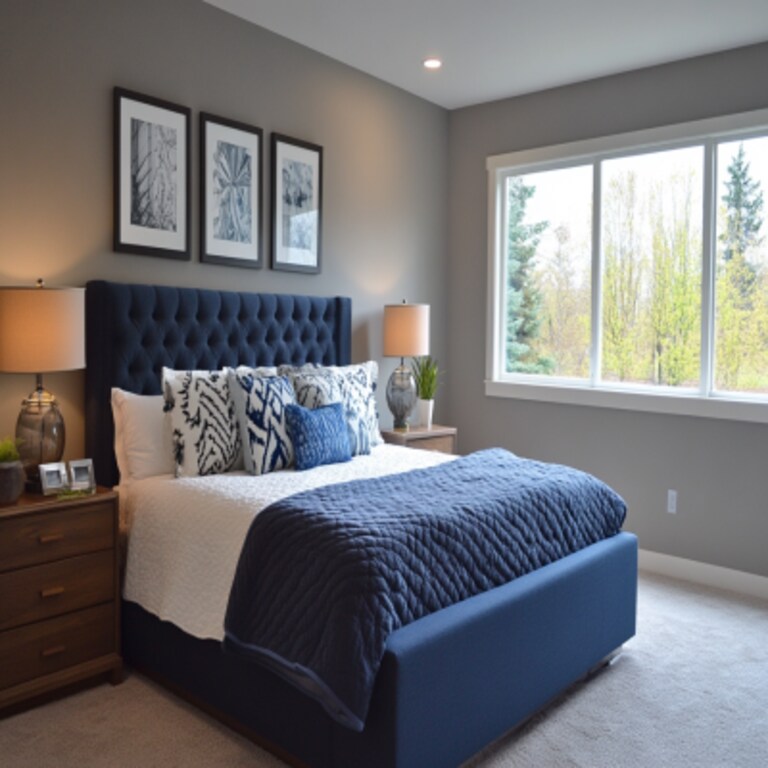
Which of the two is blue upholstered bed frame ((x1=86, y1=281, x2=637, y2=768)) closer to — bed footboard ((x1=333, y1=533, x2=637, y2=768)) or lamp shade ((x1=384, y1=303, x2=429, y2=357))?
bed footboard ((x1=333, y1=533, x2=637, y2=768))

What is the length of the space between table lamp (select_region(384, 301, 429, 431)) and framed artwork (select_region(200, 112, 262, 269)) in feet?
3.21

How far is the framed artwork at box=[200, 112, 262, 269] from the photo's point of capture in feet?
11.8

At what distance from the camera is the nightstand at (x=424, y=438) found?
4320 millimetres

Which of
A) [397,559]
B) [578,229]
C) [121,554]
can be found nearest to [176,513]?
[121,554]

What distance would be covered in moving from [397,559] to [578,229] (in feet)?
10.5

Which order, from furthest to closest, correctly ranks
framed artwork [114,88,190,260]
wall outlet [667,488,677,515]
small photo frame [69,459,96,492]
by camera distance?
wall outlet [667,488,677,515], framed artwork [114,88,190,260], small photo frame [69,459,96,492]

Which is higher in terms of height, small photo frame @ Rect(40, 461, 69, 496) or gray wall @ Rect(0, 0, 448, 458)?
gray wall @ Rect(0, 0, 448, 458)

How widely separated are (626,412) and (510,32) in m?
2.22

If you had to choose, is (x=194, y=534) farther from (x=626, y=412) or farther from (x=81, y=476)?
(x=626, y=412)

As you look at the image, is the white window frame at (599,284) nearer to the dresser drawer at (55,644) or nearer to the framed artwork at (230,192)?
the framed artwork at (230,192)

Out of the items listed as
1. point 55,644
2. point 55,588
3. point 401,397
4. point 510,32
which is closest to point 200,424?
point 55,588

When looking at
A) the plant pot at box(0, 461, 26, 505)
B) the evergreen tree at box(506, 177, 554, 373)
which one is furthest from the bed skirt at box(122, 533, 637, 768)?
the evergreen tree at box(506, 177, 554, 373)

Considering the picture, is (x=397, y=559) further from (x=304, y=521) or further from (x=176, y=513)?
(x=176, y=513)

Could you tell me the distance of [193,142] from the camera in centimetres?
354
